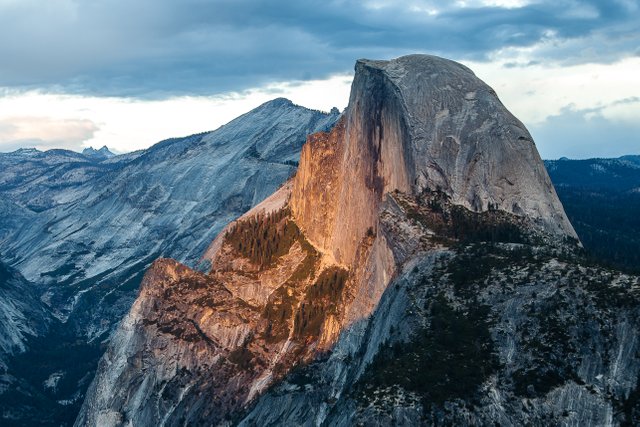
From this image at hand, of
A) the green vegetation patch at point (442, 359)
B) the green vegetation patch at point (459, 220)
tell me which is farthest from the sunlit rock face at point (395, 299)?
the green vegetation patch at point (459, 220)

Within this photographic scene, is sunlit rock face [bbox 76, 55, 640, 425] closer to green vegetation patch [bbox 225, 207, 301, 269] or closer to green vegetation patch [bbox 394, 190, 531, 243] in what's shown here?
green vegetation patch [bbox 394, 190, 531, 243]

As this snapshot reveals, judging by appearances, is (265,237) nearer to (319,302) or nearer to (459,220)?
(319,302)

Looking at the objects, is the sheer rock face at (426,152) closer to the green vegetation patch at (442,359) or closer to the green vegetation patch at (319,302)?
the green vegetation patch at (319,302)

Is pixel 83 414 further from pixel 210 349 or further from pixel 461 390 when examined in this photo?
pixel 461 390

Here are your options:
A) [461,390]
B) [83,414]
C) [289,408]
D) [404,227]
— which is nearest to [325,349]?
[289,408]

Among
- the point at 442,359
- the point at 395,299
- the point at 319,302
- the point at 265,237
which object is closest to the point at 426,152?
the point at 319,302

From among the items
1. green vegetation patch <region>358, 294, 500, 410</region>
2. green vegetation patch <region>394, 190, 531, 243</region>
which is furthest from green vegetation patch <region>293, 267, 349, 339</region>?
green vegetation patch <region>358, 294, 500, 410</region>
